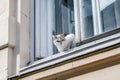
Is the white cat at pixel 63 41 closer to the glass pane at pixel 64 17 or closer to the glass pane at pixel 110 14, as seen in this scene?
the glass pane at pixel 64 17

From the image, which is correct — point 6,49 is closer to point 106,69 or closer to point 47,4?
point 47,4

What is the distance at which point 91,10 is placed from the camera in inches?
166

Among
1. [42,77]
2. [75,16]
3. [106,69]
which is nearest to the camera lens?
[106,69]

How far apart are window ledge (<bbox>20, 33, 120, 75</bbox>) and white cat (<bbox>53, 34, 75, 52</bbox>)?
91 millimetres

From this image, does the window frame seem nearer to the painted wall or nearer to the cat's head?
the cat's head

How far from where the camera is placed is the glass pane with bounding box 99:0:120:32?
3.93 m

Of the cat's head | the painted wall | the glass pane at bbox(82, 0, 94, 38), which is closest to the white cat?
the cat's head

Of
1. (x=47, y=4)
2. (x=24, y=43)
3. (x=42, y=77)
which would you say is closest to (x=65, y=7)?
(x=47, y=4)

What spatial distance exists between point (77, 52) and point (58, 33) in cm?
67

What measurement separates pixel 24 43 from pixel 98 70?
112 cm

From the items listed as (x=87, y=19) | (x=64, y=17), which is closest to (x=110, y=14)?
(x=87, y=19)

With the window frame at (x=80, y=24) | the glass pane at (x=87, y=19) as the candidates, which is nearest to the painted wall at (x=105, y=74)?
the window frame at (x=80, y=24)

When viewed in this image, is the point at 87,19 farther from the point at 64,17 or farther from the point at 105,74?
the point at 105,74

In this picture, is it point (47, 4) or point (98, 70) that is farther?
point (47, 4)
